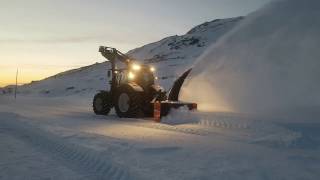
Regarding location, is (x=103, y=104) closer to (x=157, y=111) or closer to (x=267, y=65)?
(x=157, y=111)

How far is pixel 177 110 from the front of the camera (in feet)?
53.1

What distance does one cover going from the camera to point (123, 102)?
17.9 m

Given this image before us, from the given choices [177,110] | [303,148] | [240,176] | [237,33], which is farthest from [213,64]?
[240,176]

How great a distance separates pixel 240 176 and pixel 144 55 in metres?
121

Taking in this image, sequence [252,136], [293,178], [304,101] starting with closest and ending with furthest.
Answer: [293,178] → [252,136] → [304,101]

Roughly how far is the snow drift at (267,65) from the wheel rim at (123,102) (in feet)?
10.4

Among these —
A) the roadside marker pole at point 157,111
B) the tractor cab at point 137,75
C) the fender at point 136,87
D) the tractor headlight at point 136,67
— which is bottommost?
the roadside marker pole at point 157,111

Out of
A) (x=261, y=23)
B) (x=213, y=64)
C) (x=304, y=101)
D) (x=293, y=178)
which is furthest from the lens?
(x=213, y=64)

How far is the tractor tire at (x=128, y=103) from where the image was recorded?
56.5 feet

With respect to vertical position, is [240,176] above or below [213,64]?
below

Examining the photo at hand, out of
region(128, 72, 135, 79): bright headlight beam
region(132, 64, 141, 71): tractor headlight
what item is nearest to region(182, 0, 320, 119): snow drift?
region(132, 64, 141, 71): tractor headlight

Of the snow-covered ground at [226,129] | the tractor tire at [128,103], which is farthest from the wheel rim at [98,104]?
the snow-covered ground at [226,129]

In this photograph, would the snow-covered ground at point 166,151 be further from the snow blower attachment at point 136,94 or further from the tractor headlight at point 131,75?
the tractor headlight at point 131,75

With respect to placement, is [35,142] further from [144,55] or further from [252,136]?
[144,55]
